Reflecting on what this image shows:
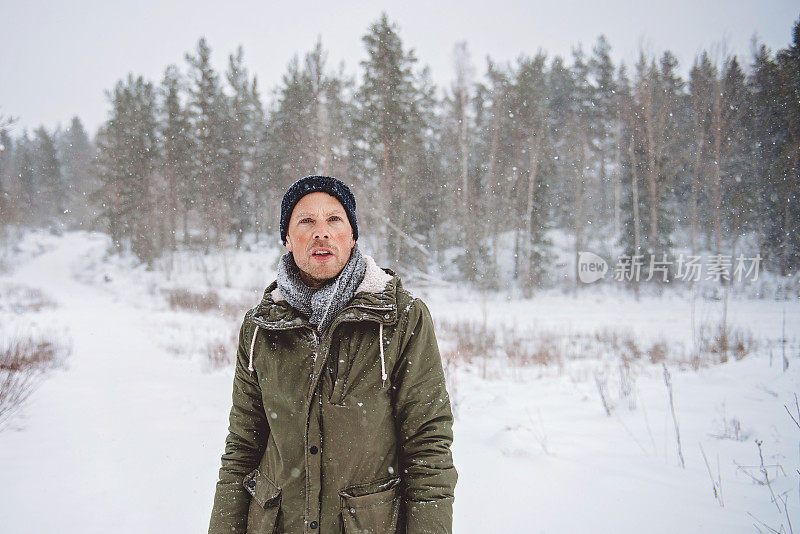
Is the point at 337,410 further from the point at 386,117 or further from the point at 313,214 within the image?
the point at 386,117

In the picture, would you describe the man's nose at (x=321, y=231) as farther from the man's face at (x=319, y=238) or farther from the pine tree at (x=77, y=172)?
the pine tree at (x=77, y=172)

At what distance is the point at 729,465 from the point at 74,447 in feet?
20.3

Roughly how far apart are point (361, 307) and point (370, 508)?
2.18 ft

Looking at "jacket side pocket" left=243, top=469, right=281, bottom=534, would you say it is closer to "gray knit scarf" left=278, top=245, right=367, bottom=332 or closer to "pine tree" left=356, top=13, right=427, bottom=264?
"gray knit scarf" left=278, top=245, right=367, bottom=332

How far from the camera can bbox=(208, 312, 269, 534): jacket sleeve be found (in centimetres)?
149

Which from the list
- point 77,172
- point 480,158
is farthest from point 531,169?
point 77,172

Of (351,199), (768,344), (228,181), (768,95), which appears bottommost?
(768,344)

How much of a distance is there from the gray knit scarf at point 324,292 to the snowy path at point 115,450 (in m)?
2.48

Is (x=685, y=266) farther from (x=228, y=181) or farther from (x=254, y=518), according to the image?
(x=228, y=181)

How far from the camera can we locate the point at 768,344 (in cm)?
920

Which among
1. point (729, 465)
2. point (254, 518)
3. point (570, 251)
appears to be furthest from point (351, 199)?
point (570, 251)

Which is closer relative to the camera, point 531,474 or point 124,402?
point 531,474

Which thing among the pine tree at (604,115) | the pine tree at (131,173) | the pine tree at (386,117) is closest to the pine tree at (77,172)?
the pine tree at (131,173)

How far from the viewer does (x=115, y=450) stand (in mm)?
3842
